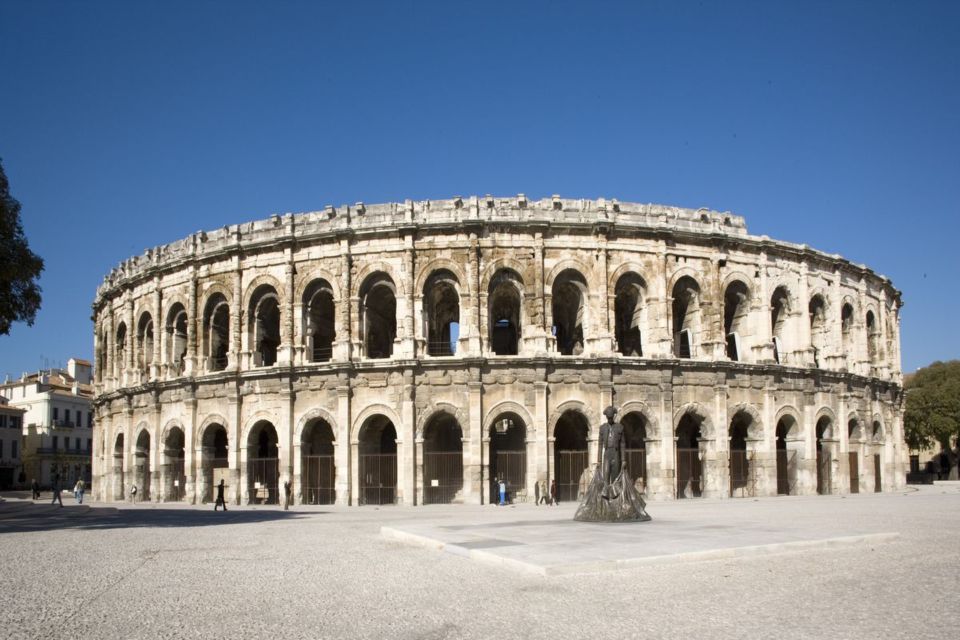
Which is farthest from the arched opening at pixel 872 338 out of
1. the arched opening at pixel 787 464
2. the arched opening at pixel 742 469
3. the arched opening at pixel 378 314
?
the arched opening at pixel 378 314

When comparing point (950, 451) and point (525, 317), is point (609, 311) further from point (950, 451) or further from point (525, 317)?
point (950, 451)


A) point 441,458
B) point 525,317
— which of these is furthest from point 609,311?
point 441,458

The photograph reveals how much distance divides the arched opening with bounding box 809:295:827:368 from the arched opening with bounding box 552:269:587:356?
32.1 feet

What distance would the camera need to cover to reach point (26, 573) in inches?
455

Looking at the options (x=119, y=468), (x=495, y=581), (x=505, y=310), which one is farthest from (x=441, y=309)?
(x=495, y=581)

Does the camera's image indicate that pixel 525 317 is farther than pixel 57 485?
No

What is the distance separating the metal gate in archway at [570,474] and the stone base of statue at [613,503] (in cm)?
1160

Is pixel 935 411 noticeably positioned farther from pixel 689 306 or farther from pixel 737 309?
pixel 689 306

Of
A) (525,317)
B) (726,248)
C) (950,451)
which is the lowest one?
(950,451)

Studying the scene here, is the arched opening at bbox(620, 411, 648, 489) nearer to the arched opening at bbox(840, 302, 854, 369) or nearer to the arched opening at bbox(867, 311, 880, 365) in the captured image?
the arched opening at bbox(840, 302, 854, 369)

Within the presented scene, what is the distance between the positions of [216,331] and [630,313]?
→ 53.6ft

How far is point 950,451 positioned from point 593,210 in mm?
37006

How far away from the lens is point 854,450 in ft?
113

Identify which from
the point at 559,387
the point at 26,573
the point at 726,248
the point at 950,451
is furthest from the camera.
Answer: the point at 950,451
